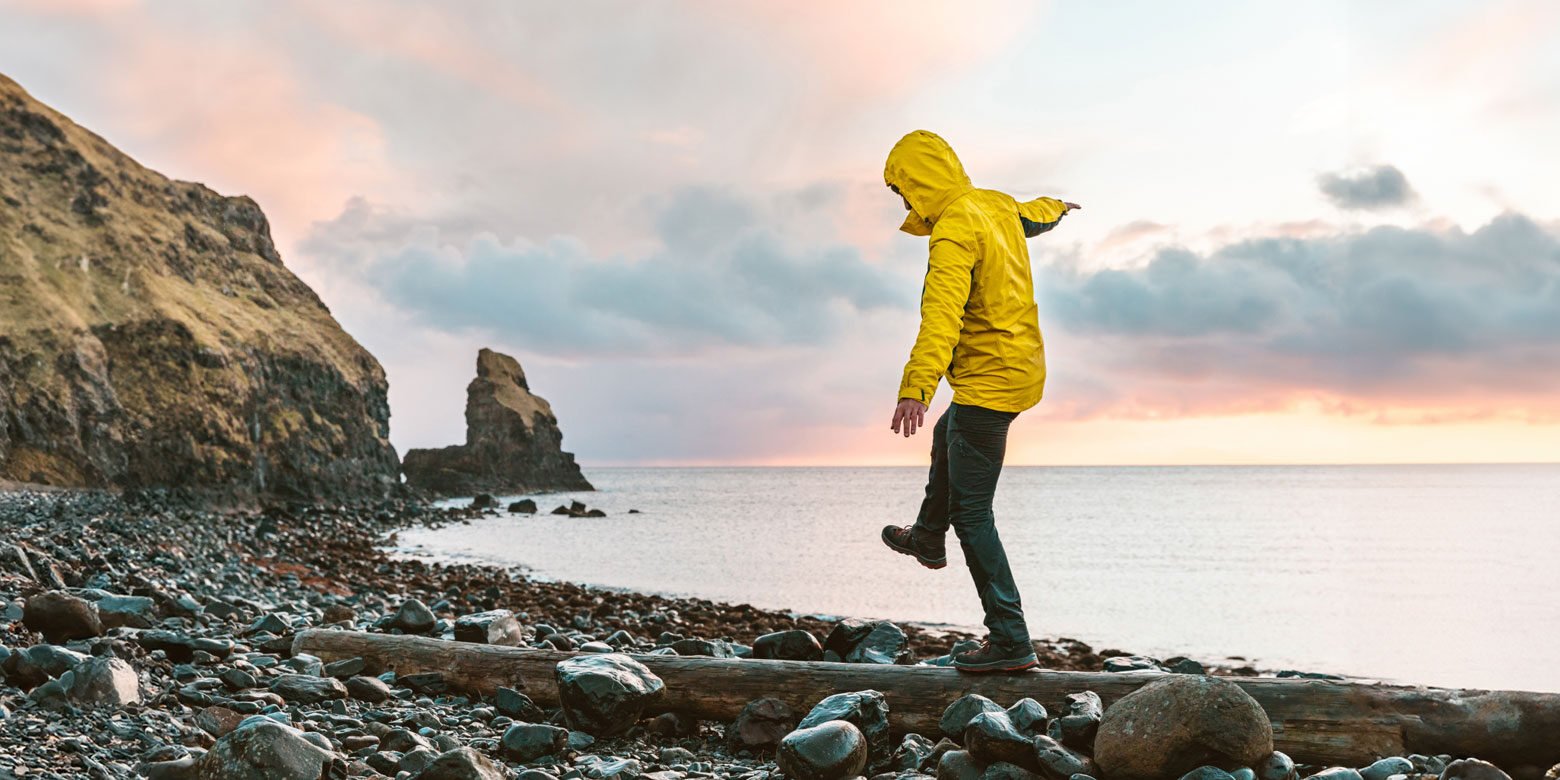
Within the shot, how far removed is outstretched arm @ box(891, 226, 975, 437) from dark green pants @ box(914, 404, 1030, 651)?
54 cm

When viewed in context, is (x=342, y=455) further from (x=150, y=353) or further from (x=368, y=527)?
(x=368, y=527)

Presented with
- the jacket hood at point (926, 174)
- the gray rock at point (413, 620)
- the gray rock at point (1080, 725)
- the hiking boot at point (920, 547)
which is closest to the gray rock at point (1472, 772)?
the gray rock at point (1080, 725)

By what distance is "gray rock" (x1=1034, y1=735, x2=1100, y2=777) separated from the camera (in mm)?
4539

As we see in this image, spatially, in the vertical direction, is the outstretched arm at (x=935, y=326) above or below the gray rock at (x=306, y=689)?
above

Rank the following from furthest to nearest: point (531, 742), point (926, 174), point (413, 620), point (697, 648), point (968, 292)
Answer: point (413, 620) → point (697, 648) → point (926, 174) → point (968, 292) → point (531, 742)

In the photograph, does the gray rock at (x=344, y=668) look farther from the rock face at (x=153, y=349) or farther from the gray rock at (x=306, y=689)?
the rock face at (x=153, y=349)

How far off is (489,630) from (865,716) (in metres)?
3.56

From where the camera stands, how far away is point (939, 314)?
17.3ft

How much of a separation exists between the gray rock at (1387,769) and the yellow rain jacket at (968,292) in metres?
2.41

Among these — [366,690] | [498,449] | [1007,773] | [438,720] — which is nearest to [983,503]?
[1007,773]

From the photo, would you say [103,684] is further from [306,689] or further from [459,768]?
[459,768]

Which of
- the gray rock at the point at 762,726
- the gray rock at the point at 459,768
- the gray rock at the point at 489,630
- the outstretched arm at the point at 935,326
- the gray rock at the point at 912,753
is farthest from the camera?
the gray rock at the point at 489,630

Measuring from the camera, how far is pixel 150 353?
41312 mm

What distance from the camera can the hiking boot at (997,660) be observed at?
18.2 ft
